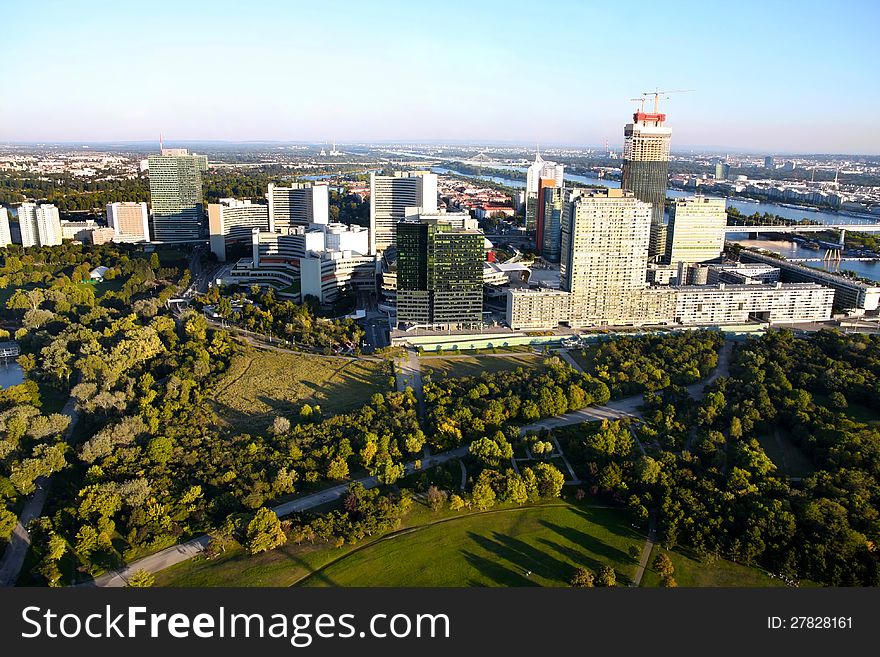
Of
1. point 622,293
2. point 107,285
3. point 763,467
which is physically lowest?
point 763,467

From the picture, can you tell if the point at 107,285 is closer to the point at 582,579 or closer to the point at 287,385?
Answer: the point at 287,385

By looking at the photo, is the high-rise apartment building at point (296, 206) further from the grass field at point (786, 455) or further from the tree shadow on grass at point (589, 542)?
the tree shadow on grass at point (589, 542)

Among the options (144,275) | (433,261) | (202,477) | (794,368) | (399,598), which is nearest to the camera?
(399,598)

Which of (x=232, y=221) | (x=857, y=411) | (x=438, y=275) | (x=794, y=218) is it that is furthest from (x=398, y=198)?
(x=794, y=218)

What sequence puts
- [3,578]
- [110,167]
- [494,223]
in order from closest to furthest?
[3,578]
[494,223]
[110,167]

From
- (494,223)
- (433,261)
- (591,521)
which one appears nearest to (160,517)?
(591,521)

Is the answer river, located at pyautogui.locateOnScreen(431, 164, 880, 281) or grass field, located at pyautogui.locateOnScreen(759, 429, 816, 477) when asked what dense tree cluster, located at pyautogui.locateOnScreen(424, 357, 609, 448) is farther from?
river, located at pyautogui.locateOnScreen(431, 164, 880, 281)

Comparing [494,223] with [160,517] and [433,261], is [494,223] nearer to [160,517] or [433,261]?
[433,261]
